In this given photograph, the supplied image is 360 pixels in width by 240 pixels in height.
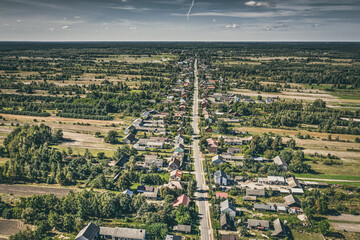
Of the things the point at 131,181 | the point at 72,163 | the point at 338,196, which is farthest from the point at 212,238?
the point at 72,163

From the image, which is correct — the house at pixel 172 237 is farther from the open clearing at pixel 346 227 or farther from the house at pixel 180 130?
the house at pixel 180 130

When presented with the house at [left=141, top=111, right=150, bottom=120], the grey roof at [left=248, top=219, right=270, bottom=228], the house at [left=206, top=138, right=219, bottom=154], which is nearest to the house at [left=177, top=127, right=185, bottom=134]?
the house at [left=206, top=138, right=219, bottom=154]

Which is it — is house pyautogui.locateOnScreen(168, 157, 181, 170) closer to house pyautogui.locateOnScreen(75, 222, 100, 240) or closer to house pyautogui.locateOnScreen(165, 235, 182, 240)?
house pyautogui.locateOnScreen(165, 235, 182, 240)

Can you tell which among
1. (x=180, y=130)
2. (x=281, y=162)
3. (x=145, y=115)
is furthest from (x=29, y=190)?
(x=281, y=162)

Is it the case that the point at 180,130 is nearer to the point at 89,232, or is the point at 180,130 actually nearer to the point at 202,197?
the point at 202,197

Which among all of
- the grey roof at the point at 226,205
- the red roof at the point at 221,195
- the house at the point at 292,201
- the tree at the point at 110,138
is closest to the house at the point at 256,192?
the house at the point at 292,201
